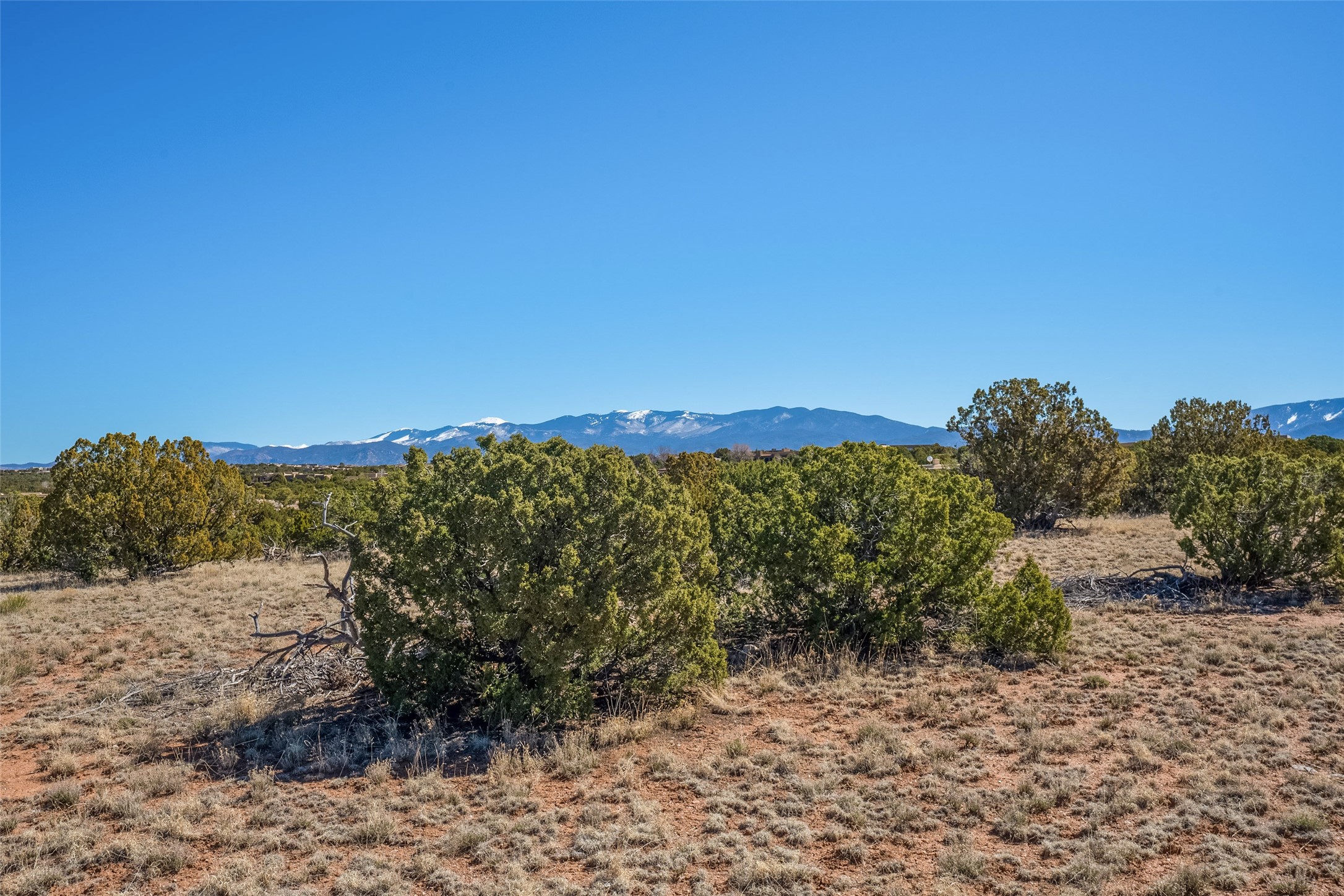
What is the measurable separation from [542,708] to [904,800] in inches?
140

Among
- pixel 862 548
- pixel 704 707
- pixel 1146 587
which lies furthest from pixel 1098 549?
pixel 704 707

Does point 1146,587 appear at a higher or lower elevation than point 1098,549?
lower

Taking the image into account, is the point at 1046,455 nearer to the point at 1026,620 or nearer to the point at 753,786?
the point at 1026,620

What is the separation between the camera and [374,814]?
567 centimetres

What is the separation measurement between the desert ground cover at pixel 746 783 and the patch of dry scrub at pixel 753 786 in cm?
3

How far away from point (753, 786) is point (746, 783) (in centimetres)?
10

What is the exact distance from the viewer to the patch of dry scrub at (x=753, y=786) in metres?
4.88

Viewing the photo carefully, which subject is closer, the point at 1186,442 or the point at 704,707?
the point at 704,707

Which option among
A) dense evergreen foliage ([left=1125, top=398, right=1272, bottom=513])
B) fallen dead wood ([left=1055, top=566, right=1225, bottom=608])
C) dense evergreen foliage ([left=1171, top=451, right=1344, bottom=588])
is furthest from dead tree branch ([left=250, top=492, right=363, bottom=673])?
dense evergreen foliage ([left=1125, top=398, right=1272, bottom=513])

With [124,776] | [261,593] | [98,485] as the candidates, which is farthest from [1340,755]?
[98,485]

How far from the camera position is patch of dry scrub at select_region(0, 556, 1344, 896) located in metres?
4.88

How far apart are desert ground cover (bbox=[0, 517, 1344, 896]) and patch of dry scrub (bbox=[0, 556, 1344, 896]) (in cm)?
3

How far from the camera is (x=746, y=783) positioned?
629cm

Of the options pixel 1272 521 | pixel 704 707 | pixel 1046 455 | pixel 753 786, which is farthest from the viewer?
pixel 1046 455
